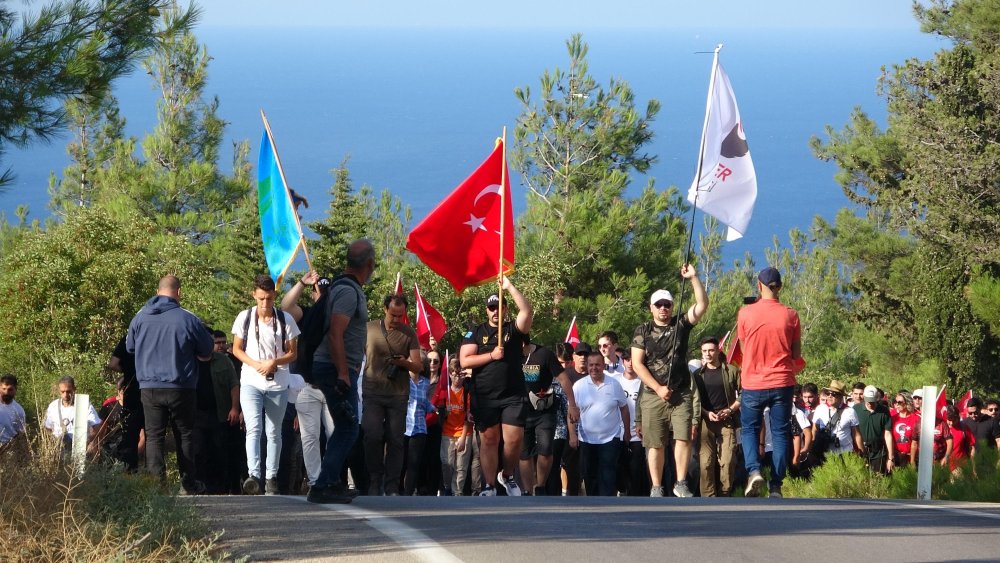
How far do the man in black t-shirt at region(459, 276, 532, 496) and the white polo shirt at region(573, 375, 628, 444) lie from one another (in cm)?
180

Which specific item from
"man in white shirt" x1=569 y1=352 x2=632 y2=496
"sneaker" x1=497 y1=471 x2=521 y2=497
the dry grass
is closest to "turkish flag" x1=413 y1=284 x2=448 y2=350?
"man in white shirt" x1=569 y1=352 x2=632 y2=496

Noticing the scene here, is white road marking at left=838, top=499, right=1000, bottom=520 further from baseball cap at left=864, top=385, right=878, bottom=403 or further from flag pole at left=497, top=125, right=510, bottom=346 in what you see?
baseball cap at left=864, top=385, right=878, bottom=403

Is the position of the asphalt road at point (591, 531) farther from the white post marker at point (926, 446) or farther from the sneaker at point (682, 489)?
the white post marker at point (926, 446)

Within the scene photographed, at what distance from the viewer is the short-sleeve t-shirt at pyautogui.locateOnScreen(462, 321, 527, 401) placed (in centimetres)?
1308

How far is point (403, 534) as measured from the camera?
8547mm

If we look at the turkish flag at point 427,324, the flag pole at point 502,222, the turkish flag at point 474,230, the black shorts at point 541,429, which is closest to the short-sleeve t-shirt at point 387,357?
the turkish flag at point 474,230

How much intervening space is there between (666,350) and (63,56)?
587 centimetres

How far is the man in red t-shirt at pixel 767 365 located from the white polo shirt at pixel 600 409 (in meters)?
2.50

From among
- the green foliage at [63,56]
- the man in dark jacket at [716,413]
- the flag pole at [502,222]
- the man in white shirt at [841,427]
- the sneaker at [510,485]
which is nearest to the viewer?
the green foliage at [63,56]

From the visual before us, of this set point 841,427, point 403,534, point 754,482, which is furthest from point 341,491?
point 841,427

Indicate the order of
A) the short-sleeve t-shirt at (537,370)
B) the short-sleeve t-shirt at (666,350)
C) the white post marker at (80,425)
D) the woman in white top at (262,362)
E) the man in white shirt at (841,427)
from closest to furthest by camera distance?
the white post marker at (80,425) → the woman in white top at (262,362) → the short-sleeve t-shirt at (666,350) → the short-sleeve t-shirt at (537,370) → the man in white shirt at (841,427)

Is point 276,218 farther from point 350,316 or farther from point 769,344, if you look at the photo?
point 769,344

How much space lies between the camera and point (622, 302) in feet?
143

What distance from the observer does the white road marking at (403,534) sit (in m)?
7.80
